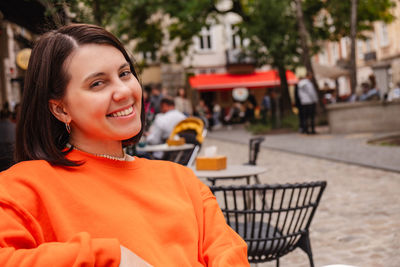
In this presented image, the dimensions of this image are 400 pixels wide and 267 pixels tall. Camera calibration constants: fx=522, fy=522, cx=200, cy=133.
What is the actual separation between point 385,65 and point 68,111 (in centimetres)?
2045

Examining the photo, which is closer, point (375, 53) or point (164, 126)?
point (164, 126)

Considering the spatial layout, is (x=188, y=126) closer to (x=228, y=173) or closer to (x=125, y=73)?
(x=228, y=173)

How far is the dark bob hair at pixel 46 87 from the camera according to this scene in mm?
1584

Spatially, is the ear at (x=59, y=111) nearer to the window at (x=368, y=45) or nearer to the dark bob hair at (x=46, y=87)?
the dark bob hair at (x=46, y=87)

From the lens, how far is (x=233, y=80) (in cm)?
3712

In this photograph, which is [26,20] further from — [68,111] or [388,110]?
[388,110]

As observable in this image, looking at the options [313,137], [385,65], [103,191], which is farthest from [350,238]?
[385,65]

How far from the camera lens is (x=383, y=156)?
34.9 ft

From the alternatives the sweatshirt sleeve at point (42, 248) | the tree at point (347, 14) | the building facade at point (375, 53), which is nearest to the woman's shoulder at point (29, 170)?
the sweatshirt sleeve at point (42, 248)

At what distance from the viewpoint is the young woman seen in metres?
1.40

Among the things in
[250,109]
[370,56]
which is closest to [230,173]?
[250,109]

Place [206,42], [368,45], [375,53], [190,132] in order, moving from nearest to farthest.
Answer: [190,132] → [206,42] → [375,53] → [368,45]

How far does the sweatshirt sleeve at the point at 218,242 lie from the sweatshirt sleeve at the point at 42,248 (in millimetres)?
440

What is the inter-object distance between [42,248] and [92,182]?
0.29 metres
